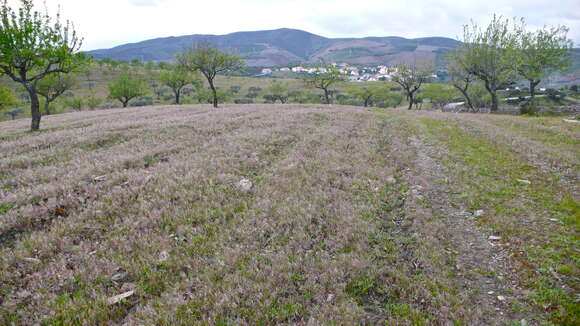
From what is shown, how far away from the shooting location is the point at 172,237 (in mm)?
7246

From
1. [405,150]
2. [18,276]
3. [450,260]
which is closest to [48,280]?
[18,276]

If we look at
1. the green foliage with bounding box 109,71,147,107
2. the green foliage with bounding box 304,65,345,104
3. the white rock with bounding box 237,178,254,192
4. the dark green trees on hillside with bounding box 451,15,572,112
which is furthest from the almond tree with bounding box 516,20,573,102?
the green foliage with bounding box 109,71,147,107

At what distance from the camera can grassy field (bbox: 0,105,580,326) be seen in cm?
515

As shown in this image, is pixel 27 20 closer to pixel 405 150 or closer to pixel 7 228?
pixel 7 228

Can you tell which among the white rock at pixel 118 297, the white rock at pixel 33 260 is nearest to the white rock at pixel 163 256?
the white rock at pixel 118 297

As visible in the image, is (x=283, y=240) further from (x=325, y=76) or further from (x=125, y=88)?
(x=125, y=88)

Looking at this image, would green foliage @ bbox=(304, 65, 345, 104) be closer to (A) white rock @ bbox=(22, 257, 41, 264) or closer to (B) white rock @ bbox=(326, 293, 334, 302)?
(B) white rock @ bbox=(326, 293, 334, 302)

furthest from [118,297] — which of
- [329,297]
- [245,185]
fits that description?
[245,185]

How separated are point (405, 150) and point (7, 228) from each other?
17.8 metres

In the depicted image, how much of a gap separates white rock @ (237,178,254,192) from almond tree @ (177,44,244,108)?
37.7 m

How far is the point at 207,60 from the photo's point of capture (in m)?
44.5

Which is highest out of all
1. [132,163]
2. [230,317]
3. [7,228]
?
[132,163]

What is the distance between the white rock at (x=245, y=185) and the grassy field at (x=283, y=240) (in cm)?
8

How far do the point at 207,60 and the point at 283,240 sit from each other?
144ft
